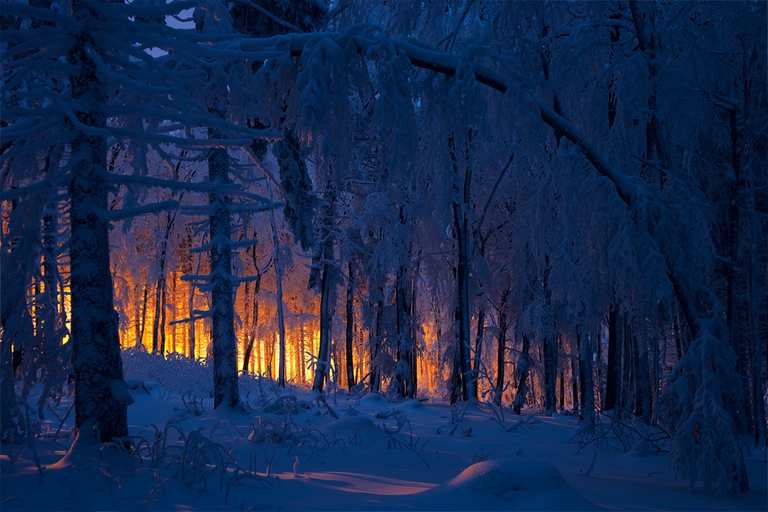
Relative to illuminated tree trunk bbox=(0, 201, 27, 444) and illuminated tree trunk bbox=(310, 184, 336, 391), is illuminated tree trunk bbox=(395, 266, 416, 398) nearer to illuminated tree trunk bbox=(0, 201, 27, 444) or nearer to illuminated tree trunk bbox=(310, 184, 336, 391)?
illuminated tree trunk bbox=(310, 184, 336, 391)

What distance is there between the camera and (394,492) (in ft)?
15.0

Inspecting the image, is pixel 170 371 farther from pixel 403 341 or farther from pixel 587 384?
pixel 587 384

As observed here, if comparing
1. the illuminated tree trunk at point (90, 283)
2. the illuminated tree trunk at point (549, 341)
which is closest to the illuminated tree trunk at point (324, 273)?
the illuminated tree trunk at point (549, 341)

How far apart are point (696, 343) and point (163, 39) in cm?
595

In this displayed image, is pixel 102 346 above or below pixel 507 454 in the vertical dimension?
above

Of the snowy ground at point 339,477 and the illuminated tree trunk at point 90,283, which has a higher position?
the illuminated tree trunk at point 90,283

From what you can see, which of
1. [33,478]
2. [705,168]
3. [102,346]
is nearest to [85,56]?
[102,346]

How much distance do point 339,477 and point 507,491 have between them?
1.67m

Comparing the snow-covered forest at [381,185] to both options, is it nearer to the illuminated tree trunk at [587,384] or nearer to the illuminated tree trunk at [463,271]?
the illuminated tree trunk at [587,384]

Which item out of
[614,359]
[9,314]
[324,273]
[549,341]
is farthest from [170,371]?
[614,359]

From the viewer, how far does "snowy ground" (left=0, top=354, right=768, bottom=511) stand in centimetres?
398

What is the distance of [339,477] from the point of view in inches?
200

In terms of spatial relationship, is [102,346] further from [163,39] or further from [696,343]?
[696,343]

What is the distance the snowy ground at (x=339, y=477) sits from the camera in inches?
157
